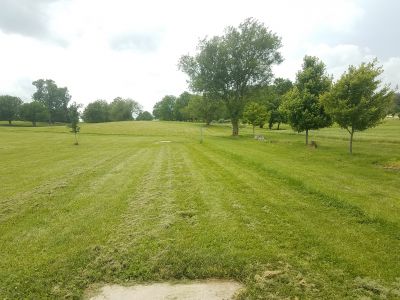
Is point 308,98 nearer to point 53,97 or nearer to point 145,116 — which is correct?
point 53,97

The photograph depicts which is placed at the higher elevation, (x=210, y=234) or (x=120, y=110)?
(x=120, y=110)

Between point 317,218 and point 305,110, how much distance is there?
77.9 ft

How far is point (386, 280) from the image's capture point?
5.73 m

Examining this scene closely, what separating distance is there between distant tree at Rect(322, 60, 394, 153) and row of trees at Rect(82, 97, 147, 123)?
13085 cm

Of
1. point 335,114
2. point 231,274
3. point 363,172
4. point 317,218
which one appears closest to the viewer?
point 231,274

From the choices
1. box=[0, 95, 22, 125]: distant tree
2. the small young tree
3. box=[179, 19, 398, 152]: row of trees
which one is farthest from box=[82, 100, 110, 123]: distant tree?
box=[179, 19, 398, 152]: row of trees

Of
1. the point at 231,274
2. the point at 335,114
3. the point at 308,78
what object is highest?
the point at 308,78

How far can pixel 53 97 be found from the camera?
12838 cm

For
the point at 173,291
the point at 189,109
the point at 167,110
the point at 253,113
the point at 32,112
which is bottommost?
the point at 173,291

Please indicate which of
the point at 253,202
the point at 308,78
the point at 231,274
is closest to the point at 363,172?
the point at 253,202

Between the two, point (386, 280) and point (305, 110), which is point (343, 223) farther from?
point (305, 110)

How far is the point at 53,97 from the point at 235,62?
350ft

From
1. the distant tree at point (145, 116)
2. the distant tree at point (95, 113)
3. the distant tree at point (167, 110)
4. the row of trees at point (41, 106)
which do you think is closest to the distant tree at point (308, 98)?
the row of trees at point (41, 106)

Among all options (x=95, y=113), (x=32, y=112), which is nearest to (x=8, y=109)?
(x=32, y=112)
